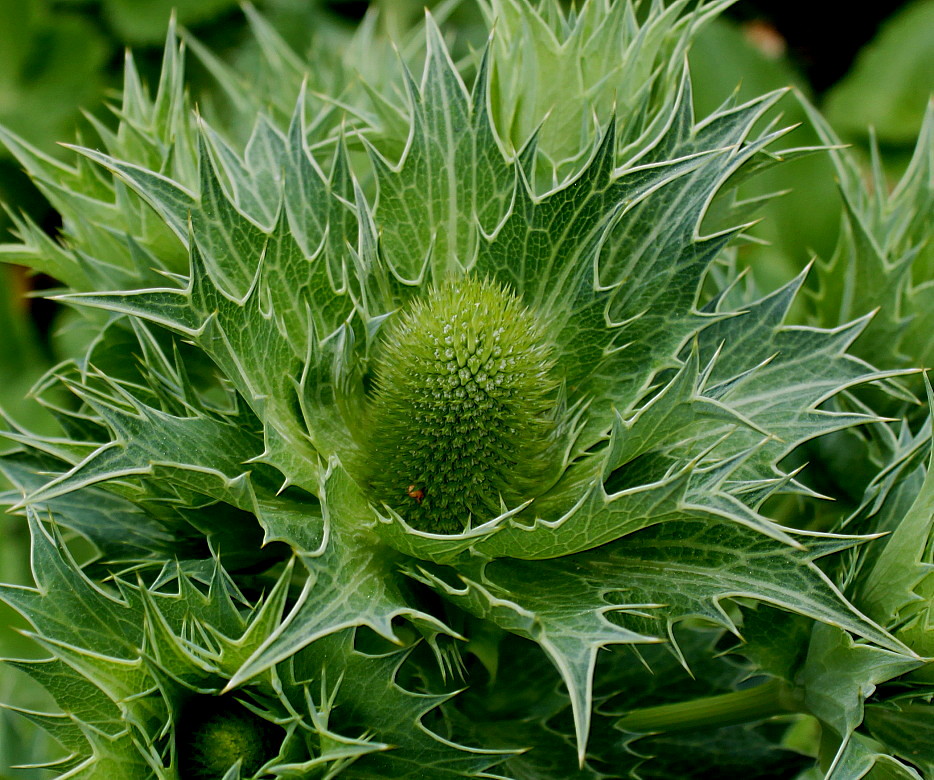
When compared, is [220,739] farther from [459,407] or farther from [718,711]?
[718,711]

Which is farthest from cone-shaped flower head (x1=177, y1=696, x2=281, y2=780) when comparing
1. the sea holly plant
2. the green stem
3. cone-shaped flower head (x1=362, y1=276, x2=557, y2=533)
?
the green stem

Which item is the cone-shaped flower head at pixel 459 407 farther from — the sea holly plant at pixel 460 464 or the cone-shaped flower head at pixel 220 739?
the cone-shaped flower head at pixel 220 739

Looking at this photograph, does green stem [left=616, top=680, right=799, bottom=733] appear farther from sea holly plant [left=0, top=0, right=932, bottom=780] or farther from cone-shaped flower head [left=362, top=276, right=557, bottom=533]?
cone-shaped flower head [left=362, top=276, right=557, bottom=533]

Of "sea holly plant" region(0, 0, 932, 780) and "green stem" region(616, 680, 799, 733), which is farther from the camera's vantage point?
"green stem" region(616, 680, 799, 733)

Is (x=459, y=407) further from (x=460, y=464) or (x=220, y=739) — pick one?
(x=220, y=739)

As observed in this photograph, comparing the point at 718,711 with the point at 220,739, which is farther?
the point at 718,711

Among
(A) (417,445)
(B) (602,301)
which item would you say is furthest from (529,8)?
(A) (417,445)

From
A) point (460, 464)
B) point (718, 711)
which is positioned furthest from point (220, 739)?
point (718, 711)

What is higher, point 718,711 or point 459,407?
point 459,407
